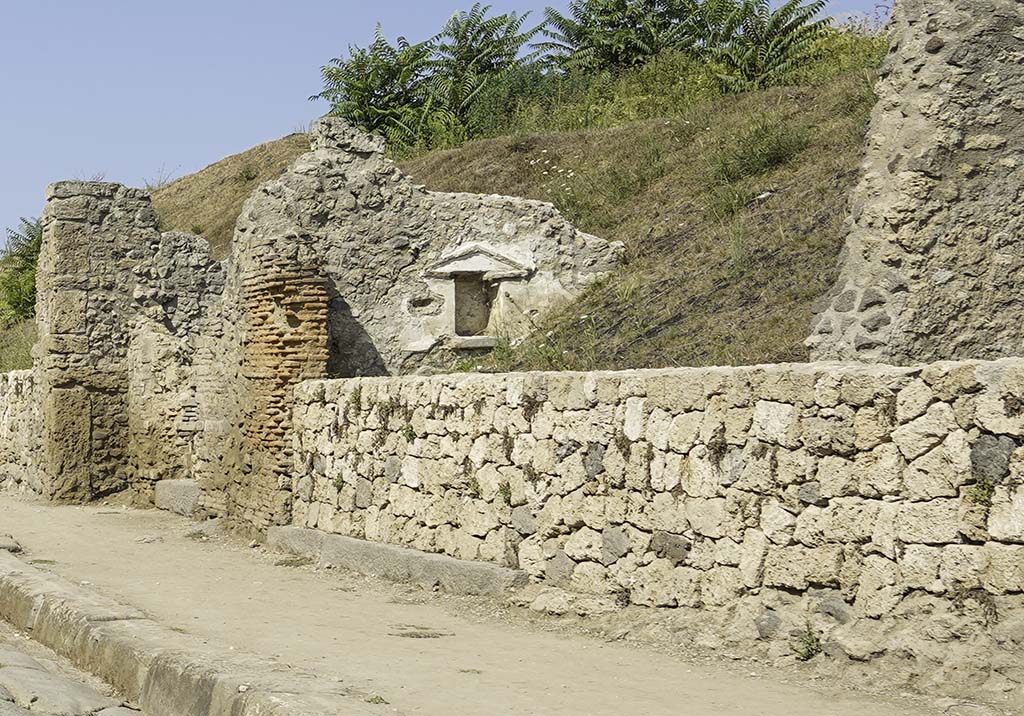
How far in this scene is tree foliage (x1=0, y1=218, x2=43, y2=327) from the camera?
3066 cm

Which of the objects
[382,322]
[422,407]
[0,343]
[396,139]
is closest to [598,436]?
[422,407]

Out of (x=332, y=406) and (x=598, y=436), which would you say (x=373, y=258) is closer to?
(x=332, y=406)

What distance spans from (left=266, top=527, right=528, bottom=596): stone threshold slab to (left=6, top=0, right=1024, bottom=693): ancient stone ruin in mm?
109

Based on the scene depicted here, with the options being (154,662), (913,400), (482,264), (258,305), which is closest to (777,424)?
(913,400)

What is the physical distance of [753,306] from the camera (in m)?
11.8

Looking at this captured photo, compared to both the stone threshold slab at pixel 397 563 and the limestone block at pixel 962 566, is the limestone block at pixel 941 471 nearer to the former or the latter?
the limestone block at pixel 962 566

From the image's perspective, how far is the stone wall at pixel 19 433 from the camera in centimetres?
1723

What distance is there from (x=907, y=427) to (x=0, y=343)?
90.9ft

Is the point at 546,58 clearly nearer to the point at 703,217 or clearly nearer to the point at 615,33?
the point at 615,33

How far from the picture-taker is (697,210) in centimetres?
1588

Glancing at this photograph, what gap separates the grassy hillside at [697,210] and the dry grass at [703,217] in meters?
0.02

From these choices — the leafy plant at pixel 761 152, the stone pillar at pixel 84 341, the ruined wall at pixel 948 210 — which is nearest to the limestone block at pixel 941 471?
the ruined wall at pixel 948 210

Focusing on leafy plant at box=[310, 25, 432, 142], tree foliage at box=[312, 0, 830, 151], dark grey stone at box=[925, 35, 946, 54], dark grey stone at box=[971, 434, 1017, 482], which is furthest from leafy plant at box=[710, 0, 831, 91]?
dark grey stone at box=[971, 434, 1017, 482]

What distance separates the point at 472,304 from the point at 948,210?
26.7 feet
